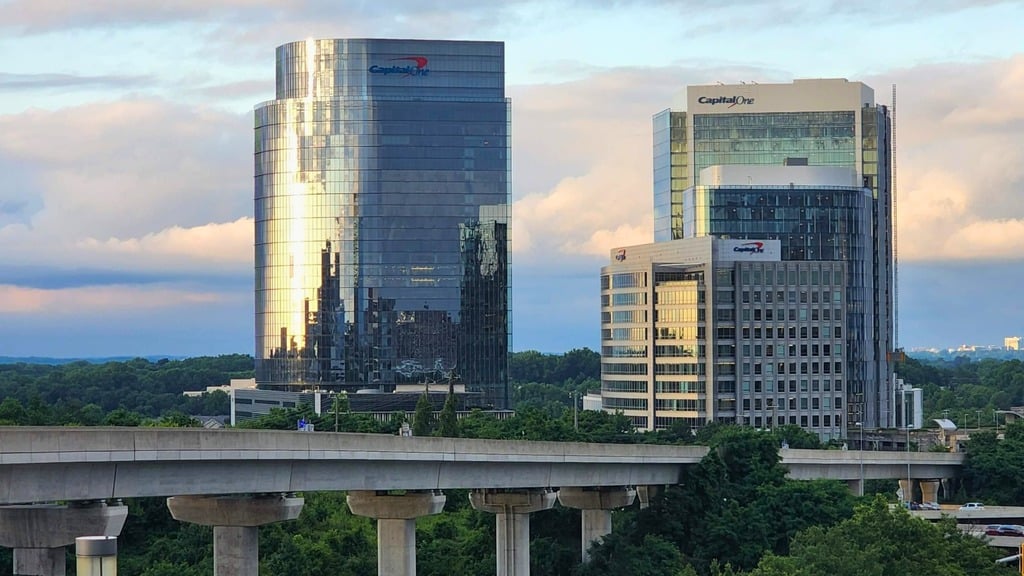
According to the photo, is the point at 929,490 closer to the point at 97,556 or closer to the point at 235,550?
the point at 235,550

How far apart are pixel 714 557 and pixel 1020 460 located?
53309 millimetres

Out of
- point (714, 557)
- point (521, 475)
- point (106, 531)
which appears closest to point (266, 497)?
point (106, 531)

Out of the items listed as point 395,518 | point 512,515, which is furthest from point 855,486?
point 395,518

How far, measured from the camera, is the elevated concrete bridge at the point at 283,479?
6269 centimetres

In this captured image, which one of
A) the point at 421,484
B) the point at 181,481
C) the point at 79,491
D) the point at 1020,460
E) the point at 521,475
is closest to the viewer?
the point at 79,491

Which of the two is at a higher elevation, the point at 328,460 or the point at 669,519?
the point at 328,460

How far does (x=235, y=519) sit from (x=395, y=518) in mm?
12692

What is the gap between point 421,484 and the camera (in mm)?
85875

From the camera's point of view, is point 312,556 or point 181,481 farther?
point 312,556

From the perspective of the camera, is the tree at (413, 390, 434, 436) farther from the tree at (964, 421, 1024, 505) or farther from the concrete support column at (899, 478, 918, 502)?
the tree at (964, 421, 1024, 505)

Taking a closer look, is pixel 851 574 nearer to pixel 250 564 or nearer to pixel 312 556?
pixel 250 564

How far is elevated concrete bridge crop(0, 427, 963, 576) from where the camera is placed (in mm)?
62688

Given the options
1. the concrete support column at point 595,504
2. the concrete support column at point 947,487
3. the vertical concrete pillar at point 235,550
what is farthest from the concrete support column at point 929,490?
the vertical concrete pillar at point 235,550

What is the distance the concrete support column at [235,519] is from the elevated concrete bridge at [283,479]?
0.15 ft
